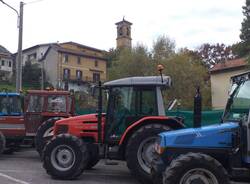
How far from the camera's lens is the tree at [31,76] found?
267ft

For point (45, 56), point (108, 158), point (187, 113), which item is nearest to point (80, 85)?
point (45, 56)

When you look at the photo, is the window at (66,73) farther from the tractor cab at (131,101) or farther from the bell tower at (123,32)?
the tractor cab at (131,101)

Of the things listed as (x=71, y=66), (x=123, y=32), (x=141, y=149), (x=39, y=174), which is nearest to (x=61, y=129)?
(x=39, y=174)

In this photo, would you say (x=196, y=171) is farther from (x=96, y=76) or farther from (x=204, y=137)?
(x=96, y=76)

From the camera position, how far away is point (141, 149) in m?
11.3

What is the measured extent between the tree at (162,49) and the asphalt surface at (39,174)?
43870 mm

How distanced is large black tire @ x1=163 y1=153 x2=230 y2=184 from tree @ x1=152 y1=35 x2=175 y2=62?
49900 mm

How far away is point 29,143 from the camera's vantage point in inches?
664

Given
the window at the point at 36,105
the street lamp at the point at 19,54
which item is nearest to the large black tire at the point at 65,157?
the window at the point at 36,105

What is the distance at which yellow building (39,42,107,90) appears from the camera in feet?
293

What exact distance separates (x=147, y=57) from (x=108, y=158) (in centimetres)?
4624

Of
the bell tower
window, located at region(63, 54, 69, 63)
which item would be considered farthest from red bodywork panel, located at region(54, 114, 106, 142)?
the bell tower

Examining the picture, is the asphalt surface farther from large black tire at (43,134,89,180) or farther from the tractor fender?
the tractor fender

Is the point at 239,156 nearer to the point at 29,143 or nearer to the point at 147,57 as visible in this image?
the point at 29,143
